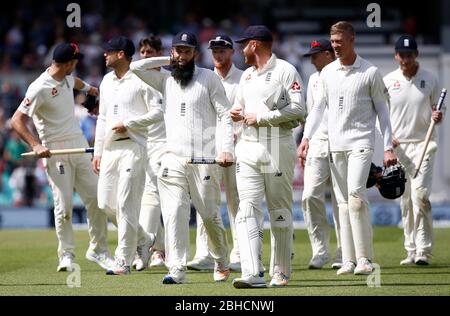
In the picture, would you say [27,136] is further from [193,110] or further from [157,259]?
[193,110]

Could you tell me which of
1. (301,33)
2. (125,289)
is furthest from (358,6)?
(125,289)

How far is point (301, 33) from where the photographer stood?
28.4 metres

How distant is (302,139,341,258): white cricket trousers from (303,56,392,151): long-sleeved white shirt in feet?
4.32

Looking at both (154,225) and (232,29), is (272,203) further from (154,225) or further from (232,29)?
(232,29)

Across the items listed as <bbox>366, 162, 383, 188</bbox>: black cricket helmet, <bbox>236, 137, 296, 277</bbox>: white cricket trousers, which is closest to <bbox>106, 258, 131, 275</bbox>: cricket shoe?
<bbox>236, 137, 296, 277</bbox>: white cricket trousers

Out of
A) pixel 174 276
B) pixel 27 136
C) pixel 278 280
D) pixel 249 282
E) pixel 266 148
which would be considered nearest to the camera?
pixel 249 282

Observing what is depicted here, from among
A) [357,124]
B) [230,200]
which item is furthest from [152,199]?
[357,124]

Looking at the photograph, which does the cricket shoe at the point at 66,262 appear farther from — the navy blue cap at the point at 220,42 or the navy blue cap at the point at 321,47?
the navy blue cap at the point at 321,47

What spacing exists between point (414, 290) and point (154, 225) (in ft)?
13.9

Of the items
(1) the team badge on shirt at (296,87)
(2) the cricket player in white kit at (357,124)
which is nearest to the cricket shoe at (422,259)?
(2) the cricket player in white kit at (357,124)

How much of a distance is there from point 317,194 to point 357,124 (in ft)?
5.79

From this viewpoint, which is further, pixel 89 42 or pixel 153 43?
pixel 89 42

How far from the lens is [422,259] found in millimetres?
13602

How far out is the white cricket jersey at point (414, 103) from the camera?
1401 cm
